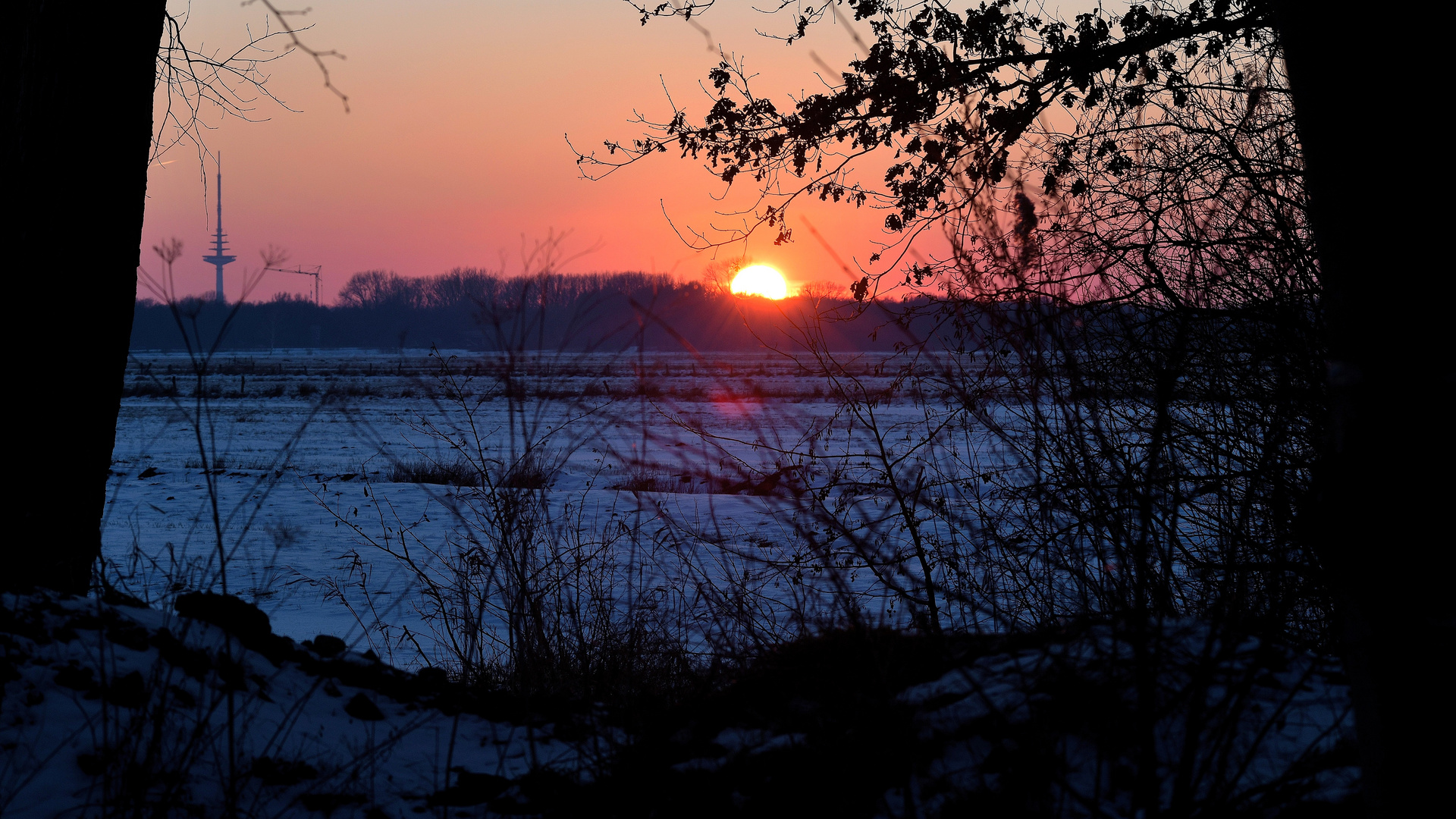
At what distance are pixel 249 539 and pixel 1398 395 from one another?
8434mm

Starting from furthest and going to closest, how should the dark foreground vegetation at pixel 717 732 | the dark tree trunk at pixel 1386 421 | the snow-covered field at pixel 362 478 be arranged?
the snow-covered field at pixel 362 478, the dark foreground vegetation at pixel 717 732, the dark tree trunk at pixel 1386 421

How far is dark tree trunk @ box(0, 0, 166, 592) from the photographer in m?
2.97

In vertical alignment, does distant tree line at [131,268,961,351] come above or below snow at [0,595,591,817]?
above

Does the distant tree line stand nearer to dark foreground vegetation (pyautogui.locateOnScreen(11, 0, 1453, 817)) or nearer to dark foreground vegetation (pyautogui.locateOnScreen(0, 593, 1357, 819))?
dark foreground vegetation (pyautogui.locateOnScreen(11, 0, 1453, 817))

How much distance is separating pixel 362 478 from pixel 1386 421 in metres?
11.8

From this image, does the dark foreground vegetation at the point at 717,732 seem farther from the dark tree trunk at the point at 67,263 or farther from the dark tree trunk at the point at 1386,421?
the dark tree trunk at the point at 67,263

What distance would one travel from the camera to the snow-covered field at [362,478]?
150 inches

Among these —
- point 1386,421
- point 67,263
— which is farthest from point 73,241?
point 1386,421

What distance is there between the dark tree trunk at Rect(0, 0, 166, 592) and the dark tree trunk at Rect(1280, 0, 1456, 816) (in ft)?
12.1

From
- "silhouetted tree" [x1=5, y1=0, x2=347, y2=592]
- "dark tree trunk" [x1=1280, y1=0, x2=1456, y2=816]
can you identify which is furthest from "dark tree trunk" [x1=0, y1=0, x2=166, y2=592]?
"dark tree trunk" [x1=1280, y1=0, x2=1456, y2=816]

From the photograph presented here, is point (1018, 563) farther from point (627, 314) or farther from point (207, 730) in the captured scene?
point (207, 730)

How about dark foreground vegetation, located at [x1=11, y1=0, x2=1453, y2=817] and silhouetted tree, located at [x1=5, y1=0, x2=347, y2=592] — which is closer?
dark foreground vegetation, located at [x1=11, y1=0, x2=1453, y2=817]

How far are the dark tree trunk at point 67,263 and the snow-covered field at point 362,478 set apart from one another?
0.32m

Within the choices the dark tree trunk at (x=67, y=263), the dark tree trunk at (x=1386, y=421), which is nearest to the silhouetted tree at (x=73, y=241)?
the dark tree trunk at (x=67, y=263)
